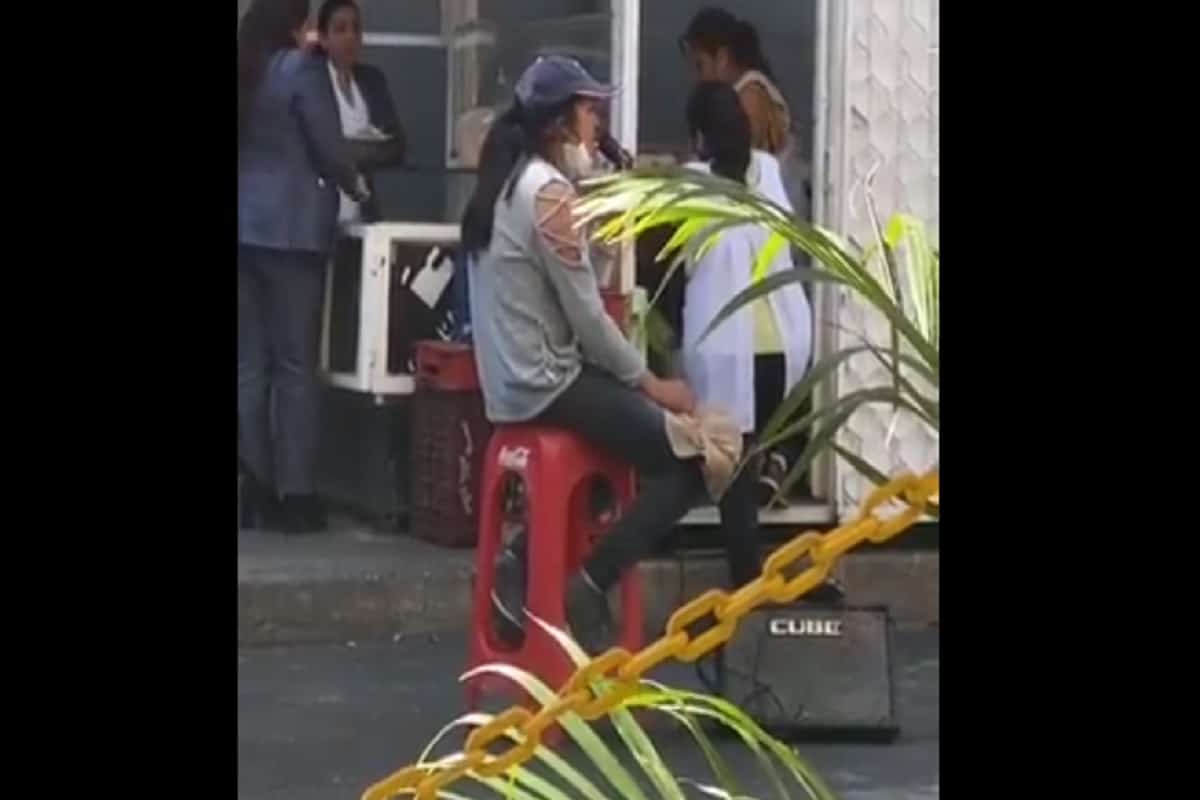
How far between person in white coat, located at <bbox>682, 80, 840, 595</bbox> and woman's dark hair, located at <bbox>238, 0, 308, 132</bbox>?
1.08 m

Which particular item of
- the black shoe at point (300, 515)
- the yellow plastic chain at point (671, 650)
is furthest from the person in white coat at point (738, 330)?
the yellow plastic chain at point (671, 650)

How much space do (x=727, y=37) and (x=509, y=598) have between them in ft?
6.30

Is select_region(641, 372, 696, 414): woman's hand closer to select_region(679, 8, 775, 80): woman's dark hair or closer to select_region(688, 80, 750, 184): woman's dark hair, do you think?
select_region(688, 80, 750, 184): woman's dark hair

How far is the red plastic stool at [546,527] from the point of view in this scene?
6.38m

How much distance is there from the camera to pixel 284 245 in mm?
7746

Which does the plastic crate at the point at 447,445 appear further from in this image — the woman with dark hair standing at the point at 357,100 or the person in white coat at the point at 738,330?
the person in white coat at the point at 738,330

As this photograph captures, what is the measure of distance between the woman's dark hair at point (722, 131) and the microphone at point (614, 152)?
7.4 inches

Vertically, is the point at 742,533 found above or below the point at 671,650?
below

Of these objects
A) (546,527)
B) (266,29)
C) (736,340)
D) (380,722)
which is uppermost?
(266,29)

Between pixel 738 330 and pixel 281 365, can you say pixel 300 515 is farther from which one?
pixel 738 330

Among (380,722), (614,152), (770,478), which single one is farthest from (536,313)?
(770,478)

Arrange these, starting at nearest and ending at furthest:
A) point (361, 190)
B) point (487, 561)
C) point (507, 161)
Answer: point (507, 161) < point (487, 561) < point (361, 190)
